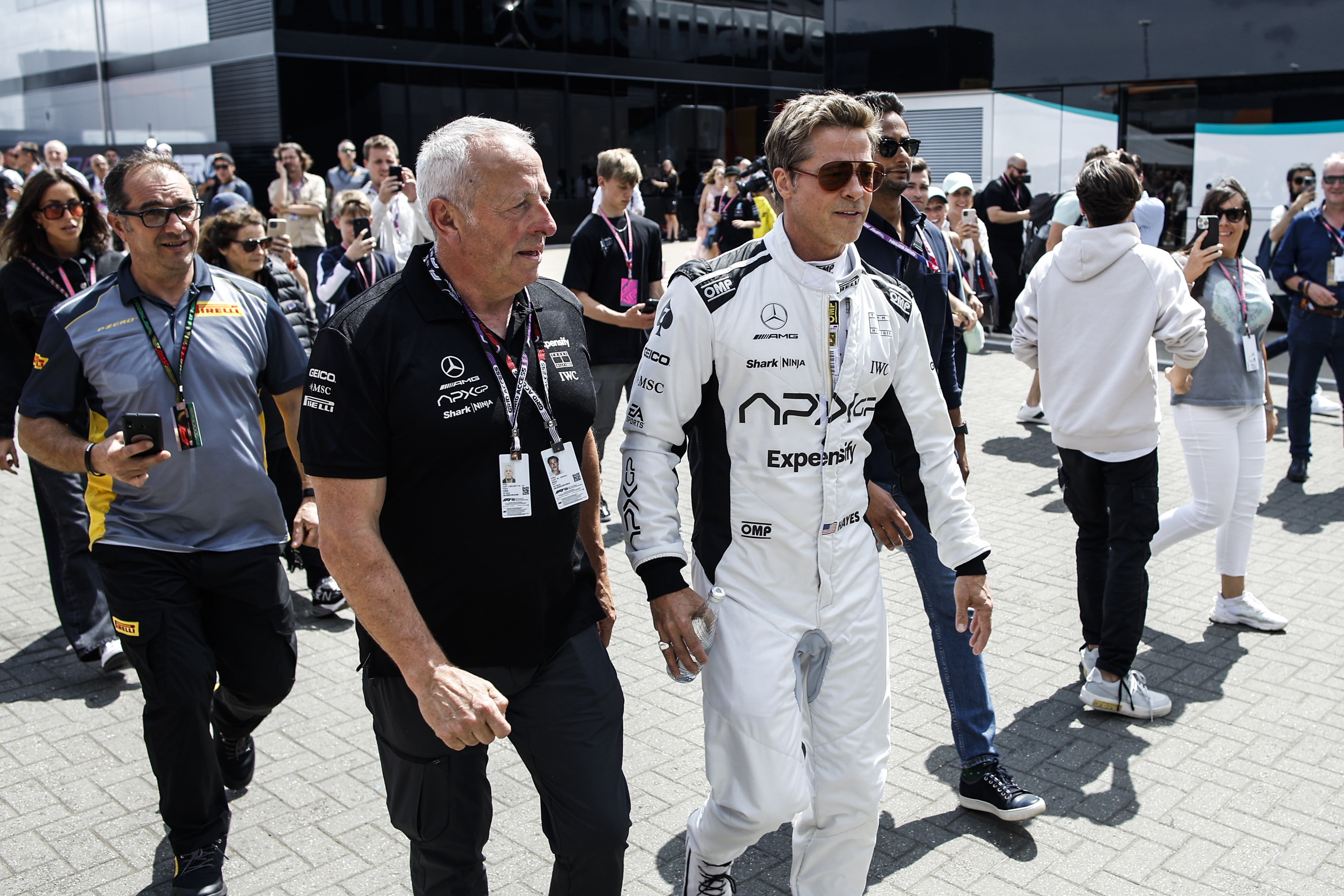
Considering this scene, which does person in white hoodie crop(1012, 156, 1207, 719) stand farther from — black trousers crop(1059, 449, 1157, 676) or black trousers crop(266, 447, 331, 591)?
black trousers crop(266, 447, 331, 591)

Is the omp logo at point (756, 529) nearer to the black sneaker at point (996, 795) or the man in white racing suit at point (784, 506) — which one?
the man in white racing suit at point (784, 506)

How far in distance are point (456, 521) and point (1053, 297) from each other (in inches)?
122

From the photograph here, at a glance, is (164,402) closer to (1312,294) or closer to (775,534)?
(775,534)

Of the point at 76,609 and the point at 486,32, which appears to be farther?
the point at 486,32

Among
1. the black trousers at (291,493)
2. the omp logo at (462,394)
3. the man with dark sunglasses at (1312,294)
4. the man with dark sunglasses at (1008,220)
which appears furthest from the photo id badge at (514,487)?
the man with dark sunglasses at (1008,220)

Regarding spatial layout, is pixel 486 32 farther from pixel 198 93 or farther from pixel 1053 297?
pixel 1053 297

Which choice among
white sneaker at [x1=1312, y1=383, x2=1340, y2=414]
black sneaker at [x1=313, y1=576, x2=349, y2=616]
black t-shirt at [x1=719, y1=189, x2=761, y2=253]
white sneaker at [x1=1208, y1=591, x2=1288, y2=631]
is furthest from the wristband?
black t-shirt at [x1=719, y1=189, x2=761, y2=253]

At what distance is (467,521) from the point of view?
8.39 ft

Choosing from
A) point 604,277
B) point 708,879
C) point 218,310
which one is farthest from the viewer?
point 604,277

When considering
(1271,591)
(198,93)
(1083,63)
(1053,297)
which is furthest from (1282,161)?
(198,93)

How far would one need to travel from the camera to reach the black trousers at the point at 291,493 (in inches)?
218

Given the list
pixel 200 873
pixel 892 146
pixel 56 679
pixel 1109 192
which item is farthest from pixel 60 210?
pixel 1109 192

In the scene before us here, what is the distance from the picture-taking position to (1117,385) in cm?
450

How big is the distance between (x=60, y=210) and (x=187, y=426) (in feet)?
7.65
